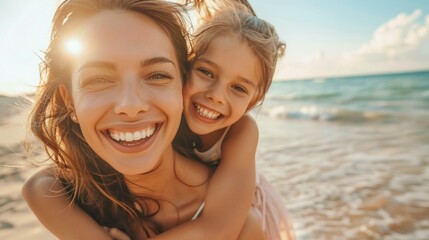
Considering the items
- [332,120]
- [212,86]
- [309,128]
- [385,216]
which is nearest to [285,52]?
[212,86]

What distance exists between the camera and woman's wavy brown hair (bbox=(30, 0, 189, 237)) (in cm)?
223

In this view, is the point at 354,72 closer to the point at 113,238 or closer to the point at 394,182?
the point at 394,182

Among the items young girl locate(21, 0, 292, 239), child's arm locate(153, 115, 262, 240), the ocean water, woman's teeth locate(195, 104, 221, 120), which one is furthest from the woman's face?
the ocean water

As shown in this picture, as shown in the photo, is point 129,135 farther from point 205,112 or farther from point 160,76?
point 205,112

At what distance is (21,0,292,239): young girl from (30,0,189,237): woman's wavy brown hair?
0.75ft

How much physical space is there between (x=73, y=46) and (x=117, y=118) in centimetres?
49

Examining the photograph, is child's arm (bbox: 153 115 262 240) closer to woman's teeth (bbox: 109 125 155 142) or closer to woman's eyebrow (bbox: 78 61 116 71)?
woman's teeth (bbox: 109 125 155 142)

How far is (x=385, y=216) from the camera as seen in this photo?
15.3 feet

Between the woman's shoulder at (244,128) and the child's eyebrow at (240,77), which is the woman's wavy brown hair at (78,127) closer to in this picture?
the child's eyebrow at (240,77)

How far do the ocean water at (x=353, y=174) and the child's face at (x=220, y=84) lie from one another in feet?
6.66

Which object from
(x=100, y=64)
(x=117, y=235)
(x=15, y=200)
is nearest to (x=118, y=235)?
(x=117, y=235)

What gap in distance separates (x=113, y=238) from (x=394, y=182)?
4595mm

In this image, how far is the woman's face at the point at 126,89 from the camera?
1988 mm

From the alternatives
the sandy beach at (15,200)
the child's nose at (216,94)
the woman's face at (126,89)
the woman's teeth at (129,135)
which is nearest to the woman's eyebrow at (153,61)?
the woman's face at (126,89)
